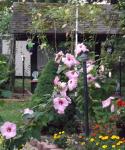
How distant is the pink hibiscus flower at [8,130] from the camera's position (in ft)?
13.7

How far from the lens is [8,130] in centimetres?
419

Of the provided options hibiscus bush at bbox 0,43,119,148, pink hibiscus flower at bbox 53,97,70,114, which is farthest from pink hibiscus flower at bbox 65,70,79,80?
pink hibiscus flower at bbox 53,97,70,114

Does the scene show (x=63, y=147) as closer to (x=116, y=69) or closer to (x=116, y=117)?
(x=116, y=117)

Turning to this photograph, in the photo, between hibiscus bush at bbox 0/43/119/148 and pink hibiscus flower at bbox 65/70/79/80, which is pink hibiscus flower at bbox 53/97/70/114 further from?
pink hibiscus flower at bbox 65/70/79/80

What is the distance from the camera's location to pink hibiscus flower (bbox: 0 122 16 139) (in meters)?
4.17

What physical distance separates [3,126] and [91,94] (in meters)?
1.37

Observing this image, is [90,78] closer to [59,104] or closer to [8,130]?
[59,104]

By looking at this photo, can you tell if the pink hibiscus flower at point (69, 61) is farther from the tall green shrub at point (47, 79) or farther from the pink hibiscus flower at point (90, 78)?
the tall green shrub at point (47, 79)

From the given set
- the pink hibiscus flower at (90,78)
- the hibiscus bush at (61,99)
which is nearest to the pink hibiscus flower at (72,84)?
the hibiscus bush at (61,99)

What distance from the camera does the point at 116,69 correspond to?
16.2m

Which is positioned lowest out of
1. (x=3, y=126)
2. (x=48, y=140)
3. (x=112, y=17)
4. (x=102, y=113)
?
(x=48, y=140)

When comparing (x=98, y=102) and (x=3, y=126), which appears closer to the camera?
(x=3, y=126)

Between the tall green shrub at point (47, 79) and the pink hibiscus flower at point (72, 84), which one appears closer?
the pink hibiscus flower at point (72, 84)

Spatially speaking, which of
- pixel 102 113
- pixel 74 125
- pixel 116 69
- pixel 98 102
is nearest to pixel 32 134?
pixel 98 102
